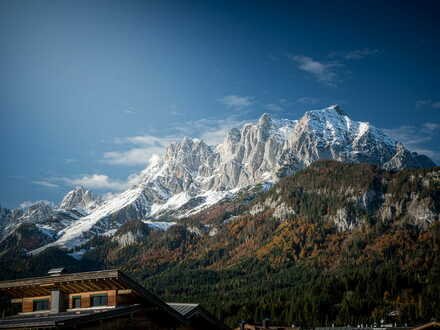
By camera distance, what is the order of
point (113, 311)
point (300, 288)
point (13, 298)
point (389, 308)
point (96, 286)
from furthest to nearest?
point (300, 288)
point (389, 308)
point (13, 298)
point (96, 286)
point (113, 311)

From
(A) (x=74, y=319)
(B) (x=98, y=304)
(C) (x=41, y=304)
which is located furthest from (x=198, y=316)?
(A) (x=74, y=319)

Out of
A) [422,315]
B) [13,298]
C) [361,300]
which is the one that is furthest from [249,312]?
[13,298]

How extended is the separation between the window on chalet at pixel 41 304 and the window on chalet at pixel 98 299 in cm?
484

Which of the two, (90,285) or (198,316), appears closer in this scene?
(90,285)

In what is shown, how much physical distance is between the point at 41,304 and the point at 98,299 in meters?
5.89

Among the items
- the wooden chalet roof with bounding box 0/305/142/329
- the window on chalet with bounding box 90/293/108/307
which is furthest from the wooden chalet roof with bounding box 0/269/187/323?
the wooden chalet roof with bounding box 0/305/142/329

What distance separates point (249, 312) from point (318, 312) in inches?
878

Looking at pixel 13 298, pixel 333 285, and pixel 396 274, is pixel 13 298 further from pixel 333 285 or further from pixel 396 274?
pixel 396 274

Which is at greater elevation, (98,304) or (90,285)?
(90,285)

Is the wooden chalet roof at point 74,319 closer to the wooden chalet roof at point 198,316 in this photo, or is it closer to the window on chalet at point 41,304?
the wooden chalet roof at point 198,316

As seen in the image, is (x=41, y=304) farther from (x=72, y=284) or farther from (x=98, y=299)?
(x=98, y=299)

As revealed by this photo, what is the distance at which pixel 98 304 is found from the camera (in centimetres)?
2784

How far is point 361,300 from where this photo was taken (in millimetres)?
170000

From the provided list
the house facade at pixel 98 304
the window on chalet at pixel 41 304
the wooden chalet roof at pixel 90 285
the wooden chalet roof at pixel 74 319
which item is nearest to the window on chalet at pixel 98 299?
the house facade at pixel 98 304
